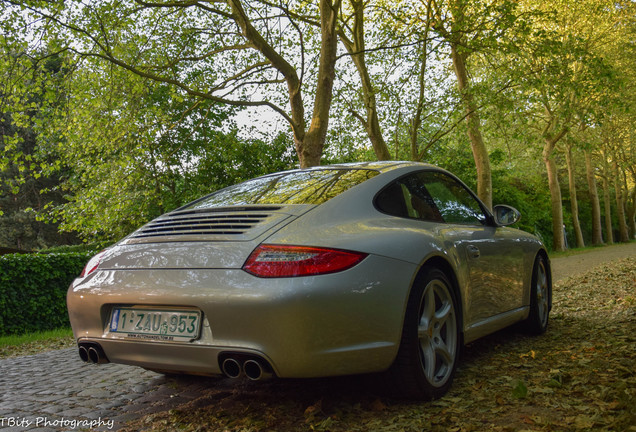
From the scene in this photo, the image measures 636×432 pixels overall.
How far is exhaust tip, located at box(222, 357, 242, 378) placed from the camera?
2.74 metres

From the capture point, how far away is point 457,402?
322 cm

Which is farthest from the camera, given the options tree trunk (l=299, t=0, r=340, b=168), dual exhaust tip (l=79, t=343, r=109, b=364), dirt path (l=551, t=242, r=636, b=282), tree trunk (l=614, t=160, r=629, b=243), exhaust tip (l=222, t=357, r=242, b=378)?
tree trunk (l=614, t=160, r=629, b=243)

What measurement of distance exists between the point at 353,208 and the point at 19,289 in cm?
847

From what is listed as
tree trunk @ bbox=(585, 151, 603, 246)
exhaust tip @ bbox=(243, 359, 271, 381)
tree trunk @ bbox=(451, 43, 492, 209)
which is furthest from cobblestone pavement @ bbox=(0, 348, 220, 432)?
tree trunk @ bbox=(585, 151, 603, 246)

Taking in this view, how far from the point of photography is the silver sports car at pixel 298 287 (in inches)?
105

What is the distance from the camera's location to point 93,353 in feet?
10.6

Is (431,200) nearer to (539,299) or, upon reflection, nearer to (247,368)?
(247,368)

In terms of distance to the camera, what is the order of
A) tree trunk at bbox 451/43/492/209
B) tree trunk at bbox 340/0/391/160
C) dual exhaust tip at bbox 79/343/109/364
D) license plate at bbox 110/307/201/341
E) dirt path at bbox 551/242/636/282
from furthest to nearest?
tree trunk at bbox 451/43/492/209, tree trunk at bbox 340/0/391/160, dirt path at bbox 551/242/636/282, dual exhaust tip at bbox 79/343/109/364, license plate at bbox 110/307/201/341

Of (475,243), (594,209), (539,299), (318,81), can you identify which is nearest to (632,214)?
(594,209)

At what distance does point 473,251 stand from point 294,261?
170cm

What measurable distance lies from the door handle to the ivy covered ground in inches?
32.3

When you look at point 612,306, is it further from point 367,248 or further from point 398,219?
point 367,248

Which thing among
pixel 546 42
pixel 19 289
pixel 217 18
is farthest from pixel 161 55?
pixel 546 42

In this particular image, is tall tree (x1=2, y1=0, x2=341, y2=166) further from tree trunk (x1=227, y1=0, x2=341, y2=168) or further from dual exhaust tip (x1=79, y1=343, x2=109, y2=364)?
dual exhaust tip (x1=79, y1=343, x2=109, y2=364)
